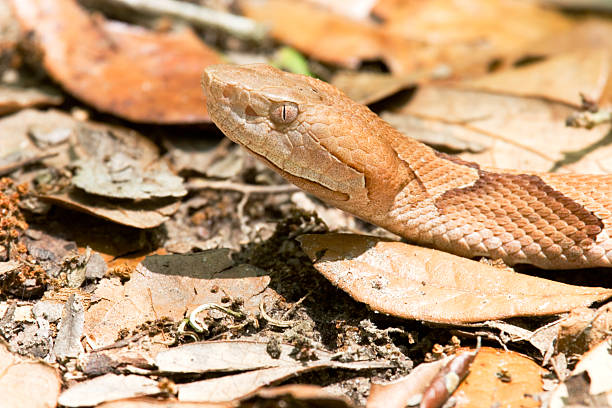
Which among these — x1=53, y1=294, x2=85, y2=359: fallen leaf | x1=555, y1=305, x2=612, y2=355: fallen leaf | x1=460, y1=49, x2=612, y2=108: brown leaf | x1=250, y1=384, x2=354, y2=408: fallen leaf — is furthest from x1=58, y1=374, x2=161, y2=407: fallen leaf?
x1=460, y1=49, x2=612, y2=108: brown leaf

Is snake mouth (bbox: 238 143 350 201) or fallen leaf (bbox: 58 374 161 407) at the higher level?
snake mouth (bbox: 238 143 350 201)

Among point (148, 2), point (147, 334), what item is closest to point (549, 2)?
point (148, 2)

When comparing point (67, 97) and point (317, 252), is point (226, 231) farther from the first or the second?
point (67, 97)

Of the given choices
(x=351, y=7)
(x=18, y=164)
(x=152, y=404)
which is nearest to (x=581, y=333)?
(x=152, y=404)

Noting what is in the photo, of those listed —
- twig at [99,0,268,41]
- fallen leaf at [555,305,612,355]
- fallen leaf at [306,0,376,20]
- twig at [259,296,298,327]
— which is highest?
fallen leaf at [306,0,376,20]

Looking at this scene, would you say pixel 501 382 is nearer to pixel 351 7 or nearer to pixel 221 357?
pixel 221 357

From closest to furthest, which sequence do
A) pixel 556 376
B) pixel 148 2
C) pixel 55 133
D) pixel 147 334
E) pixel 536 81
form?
pixel 556 376 < pixel 147 334 < pixel 55 133 < pixel 536 81 < pixel 148 2

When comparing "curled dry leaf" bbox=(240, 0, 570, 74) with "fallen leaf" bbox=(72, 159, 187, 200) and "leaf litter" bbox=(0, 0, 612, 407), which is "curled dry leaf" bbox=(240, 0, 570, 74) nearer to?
"leaf litter" bbox=(0, 0, 612, 407)
